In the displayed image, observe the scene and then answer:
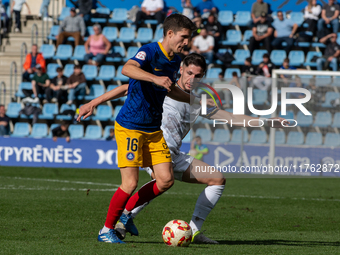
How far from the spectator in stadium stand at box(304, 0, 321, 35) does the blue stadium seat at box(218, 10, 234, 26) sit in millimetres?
2698

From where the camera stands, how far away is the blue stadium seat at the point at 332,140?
13078 millimetres

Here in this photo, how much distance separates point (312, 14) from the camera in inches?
708

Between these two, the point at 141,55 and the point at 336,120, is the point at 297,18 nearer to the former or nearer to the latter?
the point at 336,120

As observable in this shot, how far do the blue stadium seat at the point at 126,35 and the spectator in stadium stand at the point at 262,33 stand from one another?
4319 millimetres

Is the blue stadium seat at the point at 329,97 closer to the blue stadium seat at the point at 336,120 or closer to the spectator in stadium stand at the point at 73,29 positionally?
the blue stadium seat at the point at 336,120

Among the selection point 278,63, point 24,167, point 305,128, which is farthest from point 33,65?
point 305,128

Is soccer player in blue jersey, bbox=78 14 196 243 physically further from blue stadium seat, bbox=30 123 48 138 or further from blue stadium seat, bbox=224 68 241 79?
blue stadium seat, bbox=30 123 48 138

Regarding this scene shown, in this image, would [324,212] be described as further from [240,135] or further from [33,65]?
[33,65]

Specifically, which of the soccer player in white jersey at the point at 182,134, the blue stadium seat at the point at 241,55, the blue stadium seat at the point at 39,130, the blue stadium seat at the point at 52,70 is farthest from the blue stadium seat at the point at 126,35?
the soccer player in white jersey at the point at 182,134

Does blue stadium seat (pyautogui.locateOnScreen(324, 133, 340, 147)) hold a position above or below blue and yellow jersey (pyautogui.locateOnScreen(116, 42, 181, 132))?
below

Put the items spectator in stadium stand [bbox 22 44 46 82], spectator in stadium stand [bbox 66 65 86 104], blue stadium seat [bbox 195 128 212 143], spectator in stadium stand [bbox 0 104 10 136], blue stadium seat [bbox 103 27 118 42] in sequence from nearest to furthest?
blue stadium seat [bbox 195 128 212 143]
spectator in stadium stand [bbox 0 104 10 136]
spectator in stadium stand [bbox 66 65 86 104]
spectator in stadium stand [bbox 22 44 46 82]
blue stadium seat [bbox 103 27 118 42]

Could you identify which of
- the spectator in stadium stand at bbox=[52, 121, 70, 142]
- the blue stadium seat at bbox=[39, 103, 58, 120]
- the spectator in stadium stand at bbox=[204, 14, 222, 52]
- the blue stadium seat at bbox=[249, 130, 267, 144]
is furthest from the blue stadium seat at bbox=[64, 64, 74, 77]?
the blue stadium seat at bbox=[249, 130, 267, 144]

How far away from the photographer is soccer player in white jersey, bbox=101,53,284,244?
5.48 m

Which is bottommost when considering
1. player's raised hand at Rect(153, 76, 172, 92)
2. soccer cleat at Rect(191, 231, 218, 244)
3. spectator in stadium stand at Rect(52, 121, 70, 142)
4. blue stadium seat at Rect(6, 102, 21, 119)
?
spectator in stadium stand at Rect(52, 121, 70, 142)
